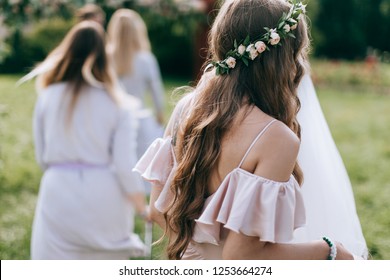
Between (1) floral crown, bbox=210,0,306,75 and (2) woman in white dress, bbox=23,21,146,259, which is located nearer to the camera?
(1) floral crown, bbox=210,0,306,75

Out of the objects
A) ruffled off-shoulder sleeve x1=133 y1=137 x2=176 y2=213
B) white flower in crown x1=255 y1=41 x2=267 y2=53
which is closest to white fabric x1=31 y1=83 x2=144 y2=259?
ruffled off-shoulder sleeve x1=133 y1=137 x2=176 y2=213

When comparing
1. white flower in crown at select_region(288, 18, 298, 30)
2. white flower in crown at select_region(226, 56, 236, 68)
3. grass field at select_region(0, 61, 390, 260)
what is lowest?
grass field at select_region(0, 61, 390, 260)

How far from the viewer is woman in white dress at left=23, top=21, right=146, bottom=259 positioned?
4.07 m

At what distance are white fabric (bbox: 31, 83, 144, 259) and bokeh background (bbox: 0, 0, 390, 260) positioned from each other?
20.1 inches

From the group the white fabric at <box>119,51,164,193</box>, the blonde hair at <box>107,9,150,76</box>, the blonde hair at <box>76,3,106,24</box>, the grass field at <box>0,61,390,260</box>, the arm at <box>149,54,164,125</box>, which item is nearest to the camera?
the grass field at <box>0,61,390,260</box>

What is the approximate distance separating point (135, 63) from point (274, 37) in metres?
4.90

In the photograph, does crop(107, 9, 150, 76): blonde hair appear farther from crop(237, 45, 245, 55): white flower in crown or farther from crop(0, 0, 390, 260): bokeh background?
crop(237, 45, 245, 55): white flower in crown

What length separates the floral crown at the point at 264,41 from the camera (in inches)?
84.9

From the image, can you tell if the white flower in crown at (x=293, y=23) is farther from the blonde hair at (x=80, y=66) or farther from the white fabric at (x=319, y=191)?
the blonde hair at (x=80, y=66)

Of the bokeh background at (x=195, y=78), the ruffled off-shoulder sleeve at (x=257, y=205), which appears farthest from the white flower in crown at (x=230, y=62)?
the bokeh background at (x=195, y=78)

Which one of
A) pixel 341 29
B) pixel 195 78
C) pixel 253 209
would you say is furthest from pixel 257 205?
pixel 341 29

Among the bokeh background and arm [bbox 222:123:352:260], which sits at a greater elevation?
arm [bbox 222:123:352:260]

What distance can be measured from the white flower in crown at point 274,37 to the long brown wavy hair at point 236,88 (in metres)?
0.04

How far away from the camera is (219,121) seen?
2.21m
